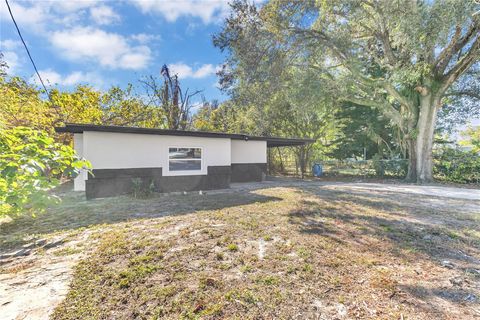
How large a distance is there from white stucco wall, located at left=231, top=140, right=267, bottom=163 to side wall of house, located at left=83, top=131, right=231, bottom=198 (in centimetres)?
180

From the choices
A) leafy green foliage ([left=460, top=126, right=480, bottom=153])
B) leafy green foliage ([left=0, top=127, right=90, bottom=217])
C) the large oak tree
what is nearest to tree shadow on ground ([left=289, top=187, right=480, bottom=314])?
leafy green foliage ([left=0, top=127, right=90, bottom=217])

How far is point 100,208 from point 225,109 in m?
16.0

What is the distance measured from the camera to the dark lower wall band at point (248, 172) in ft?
35.1

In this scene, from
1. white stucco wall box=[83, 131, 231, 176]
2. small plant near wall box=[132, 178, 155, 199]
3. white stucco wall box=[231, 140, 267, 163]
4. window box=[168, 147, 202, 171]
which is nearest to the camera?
white stucco wall box=[83, 131, 231, 176]

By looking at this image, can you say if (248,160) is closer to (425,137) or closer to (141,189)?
(141,189)

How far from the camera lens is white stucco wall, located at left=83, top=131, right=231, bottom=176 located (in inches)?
249

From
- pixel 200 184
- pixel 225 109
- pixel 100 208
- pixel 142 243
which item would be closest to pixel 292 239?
pixel 142 243

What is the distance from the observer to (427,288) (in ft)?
6.97

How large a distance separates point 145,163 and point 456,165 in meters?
14.8

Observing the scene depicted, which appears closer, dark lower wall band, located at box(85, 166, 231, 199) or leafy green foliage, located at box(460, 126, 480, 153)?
dark lower wall band, located at box(85, 166, 231, 199)

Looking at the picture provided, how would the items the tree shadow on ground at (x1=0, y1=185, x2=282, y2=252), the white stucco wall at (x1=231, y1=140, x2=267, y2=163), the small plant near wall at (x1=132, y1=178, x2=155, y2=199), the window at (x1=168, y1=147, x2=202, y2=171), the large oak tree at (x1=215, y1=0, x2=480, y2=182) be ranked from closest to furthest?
the tree shadow on ground at (x1=0, y1=185, x2=282, y2=252) → the small plant near wall at (x1=132, y1=178, x2=155, y2=199) → the large oak tree at (x1=215, y1=0, x2=480, y2=182) → the window at (x1=168, y1=147, x2=202, y2=171) → the white stucco wall at (x1=231, y1=140, x2=267, y2=163)

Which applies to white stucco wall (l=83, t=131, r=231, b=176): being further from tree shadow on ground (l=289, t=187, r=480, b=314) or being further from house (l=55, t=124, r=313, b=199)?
tree shadow on ground (l=289, t=187, r=480, b=314)

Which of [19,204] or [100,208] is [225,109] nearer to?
[100,208]

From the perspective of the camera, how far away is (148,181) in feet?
23.7
